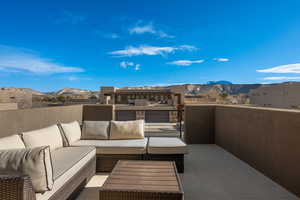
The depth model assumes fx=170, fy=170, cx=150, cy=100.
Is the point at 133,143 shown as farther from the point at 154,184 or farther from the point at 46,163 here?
the point at 46,163

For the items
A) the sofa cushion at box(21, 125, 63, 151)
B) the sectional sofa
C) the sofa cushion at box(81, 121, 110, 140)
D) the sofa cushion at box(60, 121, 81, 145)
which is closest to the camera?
the sectional sofa

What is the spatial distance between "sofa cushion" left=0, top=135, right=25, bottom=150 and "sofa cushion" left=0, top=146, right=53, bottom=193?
36cm

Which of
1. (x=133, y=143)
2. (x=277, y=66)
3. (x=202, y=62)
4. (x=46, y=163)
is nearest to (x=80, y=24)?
(x=133, y=143)

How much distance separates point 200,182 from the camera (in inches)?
102

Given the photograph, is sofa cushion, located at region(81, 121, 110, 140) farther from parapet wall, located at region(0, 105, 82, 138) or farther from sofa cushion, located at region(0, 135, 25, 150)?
sofa cushion, located at region(0, 135, 25, 150)

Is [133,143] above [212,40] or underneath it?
underneath

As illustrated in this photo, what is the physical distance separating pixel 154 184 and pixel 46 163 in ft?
3.23

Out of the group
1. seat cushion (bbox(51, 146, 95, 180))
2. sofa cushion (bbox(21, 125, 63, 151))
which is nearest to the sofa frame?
seat cushion (bbox(51, 146, 95, 180))

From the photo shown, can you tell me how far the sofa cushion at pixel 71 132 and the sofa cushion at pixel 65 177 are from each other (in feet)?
2.23

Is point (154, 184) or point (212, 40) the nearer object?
point (154, 184)

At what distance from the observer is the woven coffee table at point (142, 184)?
1.45 metres

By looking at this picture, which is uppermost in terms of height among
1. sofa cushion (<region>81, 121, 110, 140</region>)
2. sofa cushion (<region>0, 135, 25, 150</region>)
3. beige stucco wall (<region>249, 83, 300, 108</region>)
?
beige stucco wall (<region>249, 83, 300, 108</region>)

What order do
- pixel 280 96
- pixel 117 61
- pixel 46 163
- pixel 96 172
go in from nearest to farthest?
pixel 46 163 < pixel 96 172 < pixel 280 96 < pixel 117 61

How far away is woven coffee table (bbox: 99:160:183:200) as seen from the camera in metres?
1.45
